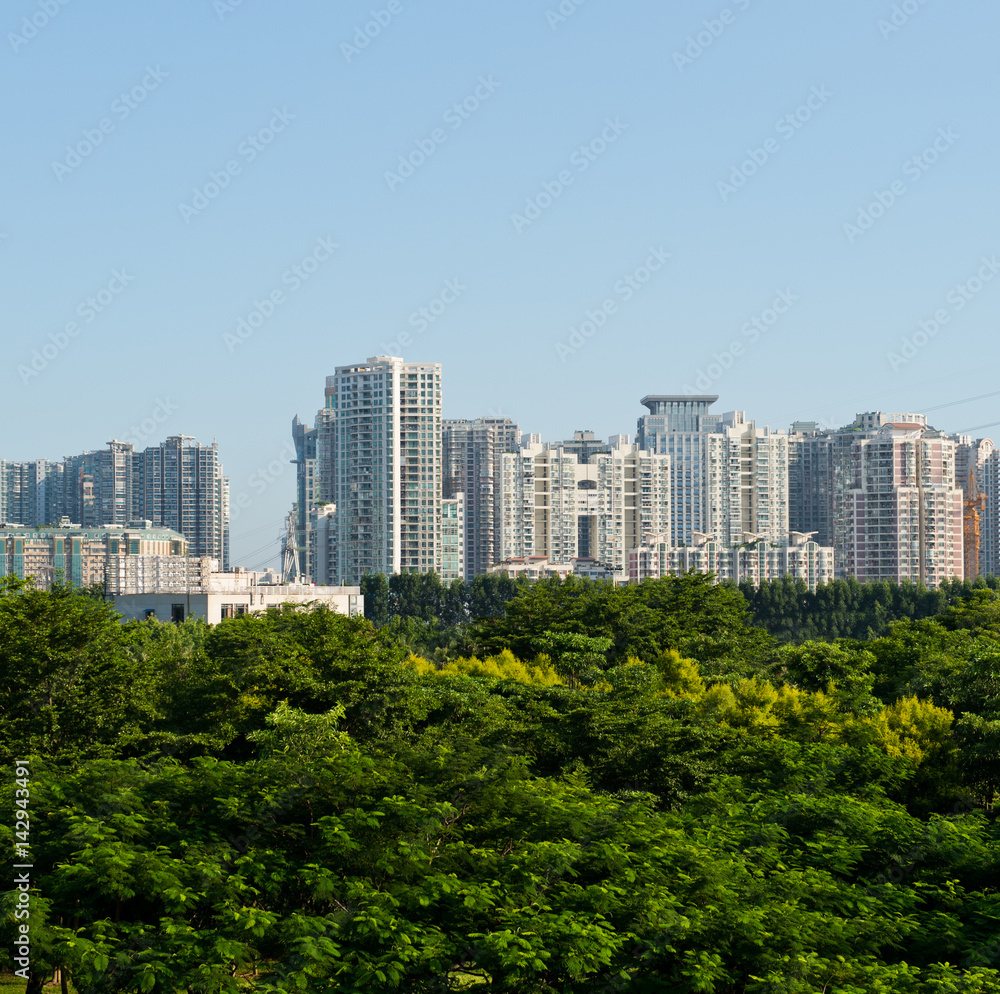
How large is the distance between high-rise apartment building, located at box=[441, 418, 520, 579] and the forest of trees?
8954 cm

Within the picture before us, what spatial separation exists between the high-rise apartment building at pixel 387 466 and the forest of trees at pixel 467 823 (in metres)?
69.2

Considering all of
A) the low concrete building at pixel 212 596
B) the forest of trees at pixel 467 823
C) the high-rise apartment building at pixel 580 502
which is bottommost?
the forest of trees at pixel 467 823

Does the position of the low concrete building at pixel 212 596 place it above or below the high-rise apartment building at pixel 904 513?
below

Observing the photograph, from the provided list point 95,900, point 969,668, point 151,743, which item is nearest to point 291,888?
point 95,900

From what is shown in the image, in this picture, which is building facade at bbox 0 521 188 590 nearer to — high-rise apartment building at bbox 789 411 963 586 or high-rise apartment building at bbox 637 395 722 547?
high-rise apartment building at bbox 637 395 722 547

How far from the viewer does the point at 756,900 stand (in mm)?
11508

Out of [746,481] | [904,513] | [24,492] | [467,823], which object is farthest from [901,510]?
[24,492]

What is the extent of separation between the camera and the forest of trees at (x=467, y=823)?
10586 mm

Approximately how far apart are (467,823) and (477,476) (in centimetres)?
10529

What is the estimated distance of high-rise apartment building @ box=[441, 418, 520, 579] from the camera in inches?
4542

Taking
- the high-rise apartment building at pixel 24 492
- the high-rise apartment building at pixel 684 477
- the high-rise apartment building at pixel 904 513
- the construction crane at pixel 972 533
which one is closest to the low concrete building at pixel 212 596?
the high-rise apartment building at pixel 904 513

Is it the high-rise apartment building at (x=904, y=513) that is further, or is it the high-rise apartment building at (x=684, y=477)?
the high-rise apartment building at (x=684, y=477)

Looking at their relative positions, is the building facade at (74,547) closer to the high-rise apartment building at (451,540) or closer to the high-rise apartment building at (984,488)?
the high-rise apartment building at (451,540)

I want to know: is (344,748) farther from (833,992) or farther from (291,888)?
(833,992)
